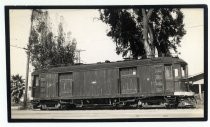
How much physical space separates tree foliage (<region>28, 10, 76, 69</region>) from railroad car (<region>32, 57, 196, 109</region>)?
0.18ft

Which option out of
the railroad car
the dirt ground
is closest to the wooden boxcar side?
the railroad car

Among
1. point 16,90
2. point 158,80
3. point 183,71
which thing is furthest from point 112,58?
point 16,90

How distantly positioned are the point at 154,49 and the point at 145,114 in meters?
0.40

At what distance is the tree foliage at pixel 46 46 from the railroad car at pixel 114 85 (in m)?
0.06

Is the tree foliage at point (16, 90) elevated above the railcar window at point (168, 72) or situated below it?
below

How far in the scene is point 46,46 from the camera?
9.92 ft

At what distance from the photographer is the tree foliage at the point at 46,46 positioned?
300cm

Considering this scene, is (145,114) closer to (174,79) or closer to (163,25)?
(174,79)

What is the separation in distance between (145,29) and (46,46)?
2.03 ft

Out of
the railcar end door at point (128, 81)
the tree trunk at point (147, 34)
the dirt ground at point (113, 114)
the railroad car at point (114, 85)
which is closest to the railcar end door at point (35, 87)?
the railroad car at point (114, 85)

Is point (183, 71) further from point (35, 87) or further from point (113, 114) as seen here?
point (35, 87)

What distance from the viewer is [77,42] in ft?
9.83

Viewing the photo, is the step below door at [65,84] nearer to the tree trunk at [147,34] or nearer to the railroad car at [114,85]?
the railroad car at [114,85]

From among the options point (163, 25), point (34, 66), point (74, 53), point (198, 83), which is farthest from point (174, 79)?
point (34, 66)
